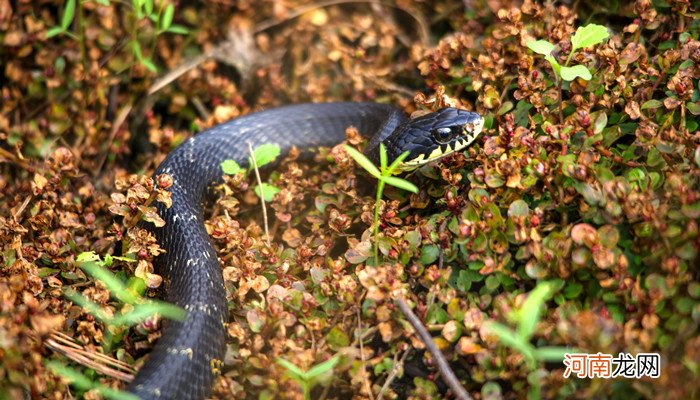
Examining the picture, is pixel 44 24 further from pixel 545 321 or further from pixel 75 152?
pixel 545 321

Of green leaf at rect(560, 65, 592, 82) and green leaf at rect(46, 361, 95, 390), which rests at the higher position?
green leaf at rect(560, 65, 592, 82)

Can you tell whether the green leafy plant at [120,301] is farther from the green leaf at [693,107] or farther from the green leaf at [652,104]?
the green leaf at [693,107]

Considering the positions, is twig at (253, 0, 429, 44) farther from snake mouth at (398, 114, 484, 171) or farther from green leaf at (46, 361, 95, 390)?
green leaf at (46, 361, 95, 390)

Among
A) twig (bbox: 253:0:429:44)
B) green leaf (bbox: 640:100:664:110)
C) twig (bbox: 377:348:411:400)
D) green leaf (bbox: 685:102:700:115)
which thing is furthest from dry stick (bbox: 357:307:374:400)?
twig (bbox: 253:0:429:44)

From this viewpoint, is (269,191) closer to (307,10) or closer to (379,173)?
(379,173)

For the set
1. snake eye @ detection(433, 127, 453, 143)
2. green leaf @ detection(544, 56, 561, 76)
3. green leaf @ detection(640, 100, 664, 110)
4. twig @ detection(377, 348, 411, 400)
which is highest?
green leaf @ detection(544, 56, 561, 76)

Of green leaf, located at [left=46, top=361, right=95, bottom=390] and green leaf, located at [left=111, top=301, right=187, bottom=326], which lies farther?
green leaf, located at [left=46, top=361, right=95, bottom=390]

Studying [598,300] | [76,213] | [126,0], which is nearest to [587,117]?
[598,300]
